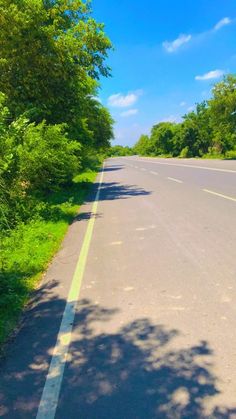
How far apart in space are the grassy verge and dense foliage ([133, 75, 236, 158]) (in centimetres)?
4656

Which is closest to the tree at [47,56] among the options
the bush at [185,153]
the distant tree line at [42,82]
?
the distant tree line at [42,82]

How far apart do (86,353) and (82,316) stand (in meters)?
0.97

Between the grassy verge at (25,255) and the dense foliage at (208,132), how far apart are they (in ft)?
153

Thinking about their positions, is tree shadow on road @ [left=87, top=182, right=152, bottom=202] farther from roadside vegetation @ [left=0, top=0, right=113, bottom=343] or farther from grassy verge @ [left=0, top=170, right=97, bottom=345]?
grassy verge @ [left=0, top=170, right=97, bottom=345]

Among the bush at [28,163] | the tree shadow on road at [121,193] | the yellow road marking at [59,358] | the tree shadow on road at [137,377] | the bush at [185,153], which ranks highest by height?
the bush at [28,163]

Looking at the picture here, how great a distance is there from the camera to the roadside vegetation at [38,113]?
8688mm

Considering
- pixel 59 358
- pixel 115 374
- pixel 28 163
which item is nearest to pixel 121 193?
pixel 28 163

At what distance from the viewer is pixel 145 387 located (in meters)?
3.49

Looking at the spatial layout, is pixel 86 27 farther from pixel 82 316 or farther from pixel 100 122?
pixel 100 122

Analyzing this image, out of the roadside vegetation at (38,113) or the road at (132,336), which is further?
the roadside vegetation at (38,113)

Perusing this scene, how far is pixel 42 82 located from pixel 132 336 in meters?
13.7

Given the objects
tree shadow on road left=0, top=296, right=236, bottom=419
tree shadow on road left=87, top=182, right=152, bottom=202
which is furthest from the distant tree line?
tree shadow on road left=0, top=296, right=236, bottom=419

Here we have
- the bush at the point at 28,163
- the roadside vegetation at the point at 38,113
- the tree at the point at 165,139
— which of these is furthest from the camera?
the tree at the point at 165,139

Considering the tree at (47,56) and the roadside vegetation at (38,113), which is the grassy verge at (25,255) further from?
the tree at (47,56)
